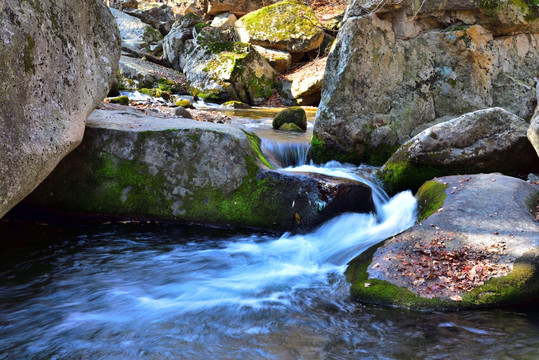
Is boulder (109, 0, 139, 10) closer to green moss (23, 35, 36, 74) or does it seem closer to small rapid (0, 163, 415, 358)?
small rapid (0, 163, 415, 358)

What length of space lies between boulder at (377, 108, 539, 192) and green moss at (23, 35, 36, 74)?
522cm

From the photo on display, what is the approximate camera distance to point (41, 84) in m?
3.95

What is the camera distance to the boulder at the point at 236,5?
29656mm

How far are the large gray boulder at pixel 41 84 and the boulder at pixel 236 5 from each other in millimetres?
26692

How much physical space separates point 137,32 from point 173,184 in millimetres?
29257

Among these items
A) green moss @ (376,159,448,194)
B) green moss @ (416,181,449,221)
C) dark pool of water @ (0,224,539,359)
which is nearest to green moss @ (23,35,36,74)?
dark pool of water @ (0,224,539,359)

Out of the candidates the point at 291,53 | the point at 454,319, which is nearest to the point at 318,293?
the point at 454,319

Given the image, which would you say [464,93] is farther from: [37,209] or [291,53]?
[291,53]

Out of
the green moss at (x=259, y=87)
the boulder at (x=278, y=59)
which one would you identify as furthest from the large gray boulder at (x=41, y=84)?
the boulder at (x=278, y=59)

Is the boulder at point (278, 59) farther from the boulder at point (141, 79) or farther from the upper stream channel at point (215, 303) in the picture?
the upper stream channel at point (215, 303)

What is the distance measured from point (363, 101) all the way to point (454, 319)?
17.5 feet

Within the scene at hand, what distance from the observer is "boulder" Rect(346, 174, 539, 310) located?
3598 millimetres

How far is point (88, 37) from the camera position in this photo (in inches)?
200

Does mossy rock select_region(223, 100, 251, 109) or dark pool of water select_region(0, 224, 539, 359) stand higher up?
mossy rock select_region(223, 100, 251, 109)
